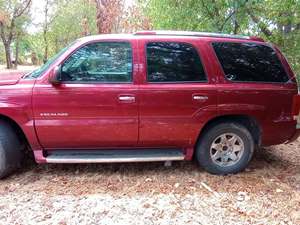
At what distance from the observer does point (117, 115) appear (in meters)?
4.27

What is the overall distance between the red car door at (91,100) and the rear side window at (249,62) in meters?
1.22

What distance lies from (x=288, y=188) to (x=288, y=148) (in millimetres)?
1768

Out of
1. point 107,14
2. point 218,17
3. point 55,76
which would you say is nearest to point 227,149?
point 55,76

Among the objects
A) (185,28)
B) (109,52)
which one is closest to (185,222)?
(109,52)

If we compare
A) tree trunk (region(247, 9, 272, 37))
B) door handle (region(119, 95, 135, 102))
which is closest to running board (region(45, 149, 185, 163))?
door handle (region(119, 95, 135, 102))

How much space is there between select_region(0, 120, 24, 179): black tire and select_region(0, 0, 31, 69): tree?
2020cm

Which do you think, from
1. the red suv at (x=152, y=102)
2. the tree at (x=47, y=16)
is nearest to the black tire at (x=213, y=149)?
the red suv at (x=152, y=102)

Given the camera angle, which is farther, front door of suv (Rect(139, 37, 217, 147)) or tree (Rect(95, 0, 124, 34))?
tree (Rect(95, 0, 124, 34))

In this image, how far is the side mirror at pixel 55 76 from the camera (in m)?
4.09

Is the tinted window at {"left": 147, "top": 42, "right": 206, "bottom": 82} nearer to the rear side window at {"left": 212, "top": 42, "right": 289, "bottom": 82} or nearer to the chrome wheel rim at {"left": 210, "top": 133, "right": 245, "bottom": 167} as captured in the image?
the rear side window at {"left": 212, "top": 42, "right": 289, "bottom": 82}

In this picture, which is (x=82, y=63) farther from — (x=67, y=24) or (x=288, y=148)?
(x=67, y=24)

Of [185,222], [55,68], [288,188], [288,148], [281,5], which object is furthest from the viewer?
[281,5]

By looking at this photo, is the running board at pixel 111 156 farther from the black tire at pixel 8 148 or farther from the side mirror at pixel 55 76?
the side mirror at pixel 55 76

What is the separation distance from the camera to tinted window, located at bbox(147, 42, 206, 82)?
14.3 feet
